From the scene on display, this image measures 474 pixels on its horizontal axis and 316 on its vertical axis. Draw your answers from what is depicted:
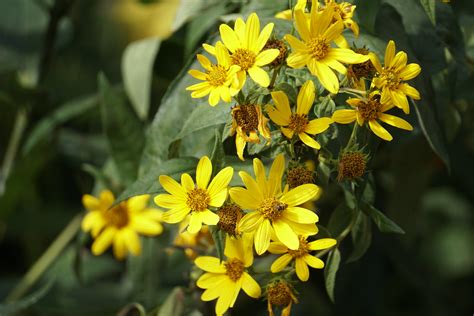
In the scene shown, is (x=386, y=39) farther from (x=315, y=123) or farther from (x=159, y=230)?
(x=159, y=230)

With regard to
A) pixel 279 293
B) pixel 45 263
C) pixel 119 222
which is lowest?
pixel 45 263

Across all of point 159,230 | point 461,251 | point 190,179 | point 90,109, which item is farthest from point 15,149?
point 461,251

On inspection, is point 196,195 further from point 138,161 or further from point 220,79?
point 138,161

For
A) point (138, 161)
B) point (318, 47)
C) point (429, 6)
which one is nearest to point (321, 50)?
point (318, 47)

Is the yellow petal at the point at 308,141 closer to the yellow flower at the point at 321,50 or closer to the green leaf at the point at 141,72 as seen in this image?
the yellow flower at the point at 321,50

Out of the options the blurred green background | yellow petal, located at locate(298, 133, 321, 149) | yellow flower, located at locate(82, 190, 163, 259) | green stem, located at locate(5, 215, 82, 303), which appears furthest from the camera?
green stem, located at locate(5, 215, 82, 303)

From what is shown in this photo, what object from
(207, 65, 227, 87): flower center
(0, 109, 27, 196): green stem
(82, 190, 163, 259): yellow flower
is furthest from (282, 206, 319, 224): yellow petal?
(0, 109, 27, 196): green stem

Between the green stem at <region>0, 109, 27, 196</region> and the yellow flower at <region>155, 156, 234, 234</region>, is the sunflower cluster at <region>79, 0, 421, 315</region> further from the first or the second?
the green stem at <region>0, 109, 27, 196</region>
